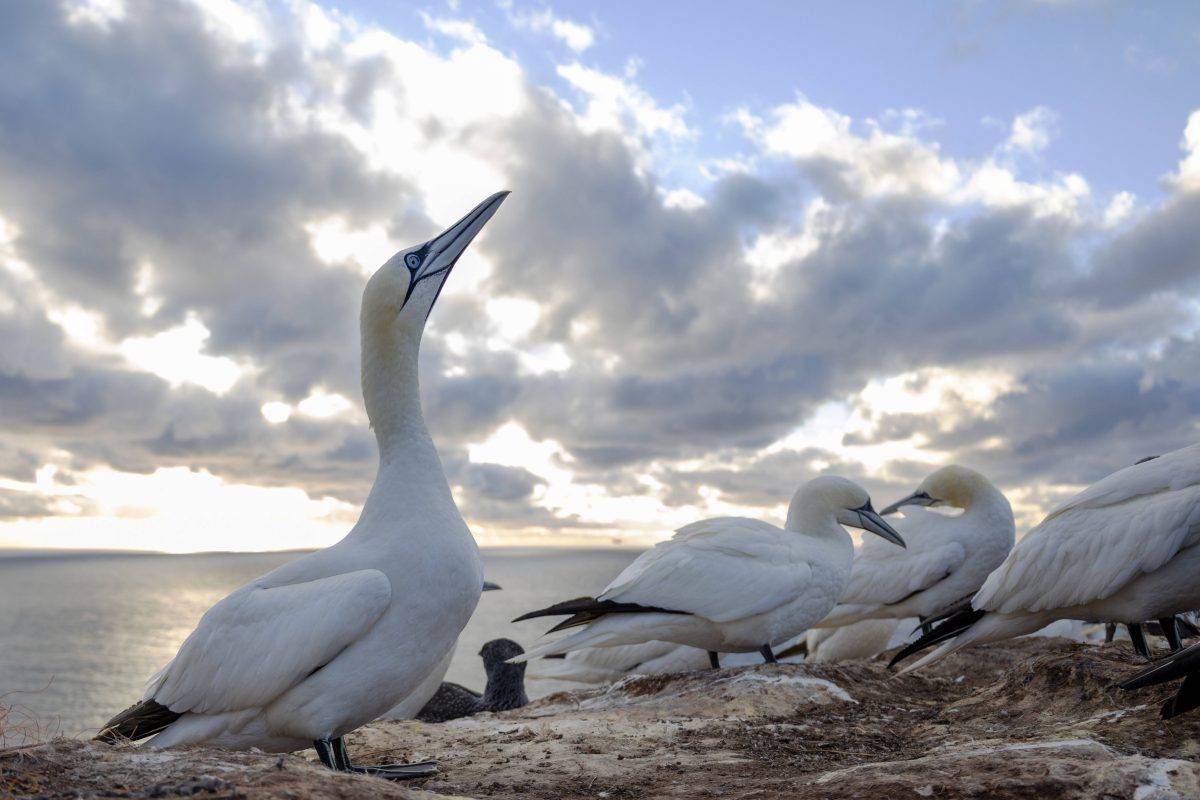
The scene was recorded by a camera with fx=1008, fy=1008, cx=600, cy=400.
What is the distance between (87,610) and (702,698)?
133375mm

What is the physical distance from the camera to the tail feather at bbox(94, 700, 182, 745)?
4.61 meters

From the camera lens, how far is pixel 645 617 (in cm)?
768

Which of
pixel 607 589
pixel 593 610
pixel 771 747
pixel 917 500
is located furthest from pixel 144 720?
pixel 917 500

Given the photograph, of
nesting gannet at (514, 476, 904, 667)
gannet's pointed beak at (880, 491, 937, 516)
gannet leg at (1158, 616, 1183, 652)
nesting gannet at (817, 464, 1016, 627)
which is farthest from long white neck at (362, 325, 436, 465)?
gannet's pointed beak at (880, 491, 937, 516)

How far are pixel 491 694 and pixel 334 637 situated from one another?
7832mm

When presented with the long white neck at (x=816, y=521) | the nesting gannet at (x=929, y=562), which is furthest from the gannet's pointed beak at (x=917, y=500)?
the long white neck at (x=816, y=521)

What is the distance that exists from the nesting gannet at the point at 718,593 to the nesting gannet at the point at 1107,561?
1.57m

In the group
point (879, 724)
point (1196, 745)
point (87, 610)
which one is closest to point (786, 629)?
point (879, 724)

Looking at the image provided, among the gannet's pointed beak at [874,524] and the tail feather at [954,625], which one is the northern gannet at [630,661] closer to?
the gannet's pointed beak at [874,524]

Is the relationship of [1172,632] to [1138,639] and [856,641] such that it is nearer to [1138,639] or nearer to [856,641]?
[1138,639]

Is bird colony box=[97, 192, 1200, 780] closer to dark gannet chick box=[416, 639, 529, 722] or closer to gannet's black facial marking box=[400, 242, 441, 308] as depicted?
gannet's black facial marking box=[400, 242, 441, 308]

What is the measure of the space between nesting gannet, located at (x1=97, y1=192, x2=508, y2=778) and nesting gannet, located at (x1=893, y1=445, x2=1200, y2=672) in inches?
124

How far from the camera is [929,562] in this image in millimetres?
10000

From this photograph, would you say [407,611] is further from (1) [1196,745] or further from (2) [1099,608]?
(2) [1099,608]
